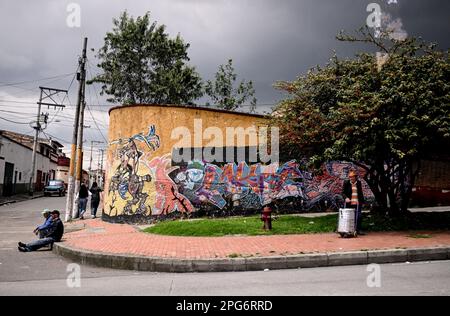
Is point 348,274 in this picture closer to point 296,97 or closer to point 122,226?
point 296,97

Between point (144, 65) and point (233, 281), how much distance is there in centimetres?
2875

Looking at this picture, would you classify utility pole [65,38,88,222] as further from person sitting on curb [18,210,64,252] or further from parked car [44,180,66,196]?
parked car [44,180,66,196]

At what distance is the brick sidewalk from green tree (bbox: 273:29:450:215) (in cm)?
217

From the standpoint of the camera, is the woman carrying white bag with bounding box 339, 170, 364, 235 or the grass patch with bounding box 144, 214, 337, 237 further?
Answer: the grass patch with bounding box 144, 214, 337, 237

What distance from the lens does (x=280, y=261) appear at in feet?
25.1

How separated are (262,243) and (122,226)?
22.9 feet

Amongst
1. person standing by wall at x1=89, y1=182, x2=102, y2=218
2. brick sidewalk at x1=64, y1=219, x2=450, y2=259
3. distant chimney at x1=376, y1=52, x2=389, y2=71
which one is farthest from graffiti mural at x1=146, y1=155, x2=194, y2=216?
distant chimney at x1=376, y1=52, x2=389, y2=71

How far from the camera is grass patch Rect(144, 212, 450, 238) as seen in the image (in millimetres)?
11023

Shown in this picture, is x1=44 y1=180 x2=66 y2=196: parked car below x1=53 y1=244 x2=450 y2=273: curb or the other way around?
the other way around

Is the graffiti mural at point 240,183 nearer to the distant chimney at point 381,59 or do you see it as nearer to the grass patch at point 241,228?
the grass patch at point 241,228

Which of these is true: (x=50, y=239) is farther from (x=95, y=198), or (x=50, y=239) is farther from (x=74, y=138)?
(x=74, y=138)

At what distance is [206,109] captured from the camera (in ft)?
51.3

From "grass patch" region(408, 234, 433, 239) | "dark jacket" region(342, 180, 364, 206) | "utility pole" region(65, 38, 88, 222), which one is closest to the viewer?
"grass patch" region(408, 234, 433, 239)

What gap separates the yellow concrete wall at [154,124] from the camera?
600 inches
